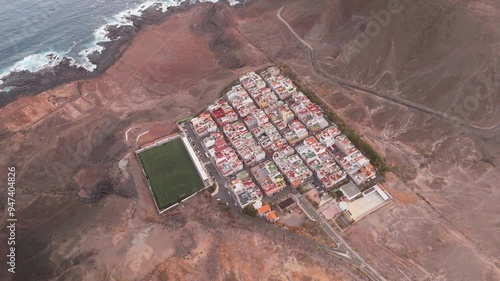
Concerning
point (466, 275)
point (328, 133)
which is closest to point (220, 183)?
point (328, 133)

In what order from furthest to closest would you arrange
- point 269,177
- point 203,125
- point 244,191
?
1. point 203,125
2. point 269,177
3. point 244,191

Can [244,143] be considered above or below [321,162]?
above

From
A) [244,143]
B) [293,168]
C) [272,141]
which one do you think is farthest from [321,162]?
[244,143]

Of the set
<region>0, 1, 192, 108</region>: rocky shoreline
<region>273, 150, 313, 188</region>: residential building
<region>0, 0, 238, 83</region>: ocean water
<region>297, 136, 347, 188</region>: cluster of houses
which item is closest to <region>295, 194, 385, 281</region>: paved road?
<region>273, 150, 313, 188</region>: residential building

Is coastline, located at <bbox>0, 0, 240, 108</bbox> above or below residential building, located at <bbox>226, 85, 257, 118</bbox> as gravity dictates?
above

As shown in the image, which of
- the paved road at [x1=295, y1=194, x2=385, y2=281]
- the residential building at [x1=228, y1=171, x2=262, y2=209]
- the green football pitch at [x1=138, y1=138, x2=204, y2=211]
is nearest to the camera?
the paved road at [x1=295, y1=194, x2=385, y2=281]

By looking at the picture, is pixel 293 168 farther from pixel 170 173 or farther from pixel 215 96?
pixel 215 96

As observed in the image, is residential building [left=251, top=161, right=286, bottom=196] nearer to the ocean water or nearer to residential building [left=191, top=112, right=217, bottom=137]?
residential building [left=191, top=112, right=217, bottom=137]
